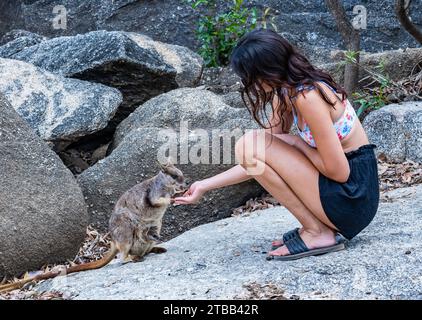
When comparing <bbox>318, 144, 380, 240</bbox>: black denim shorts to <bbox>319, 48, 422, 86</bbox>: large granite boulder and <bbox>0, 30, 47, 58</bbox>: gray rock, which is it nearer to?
<bbox>319, 48, 422, 86</bbox>: large granite boulder

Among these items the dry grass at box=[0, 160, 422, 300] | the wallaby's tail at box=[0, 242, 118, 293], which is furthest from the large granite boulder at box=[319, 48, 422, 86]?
the wallaby's tail at box=[0, 242, 118, 293]

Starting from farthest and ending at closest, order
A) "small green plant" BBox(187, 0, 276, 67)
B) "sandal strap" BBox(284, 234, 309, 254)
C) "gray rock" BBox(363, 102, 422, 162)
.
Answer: "small green plant" BBox(187, 0, 276, 67) → "gray rock" BBox(363, 102, 422, 162) → "sandal strap" BBox(284, 234, 309, 254)

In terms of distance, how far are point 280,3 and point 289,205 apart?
5.80 metres

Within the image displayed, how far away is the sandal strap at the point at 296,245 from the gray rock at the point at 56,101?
2898 millimetres

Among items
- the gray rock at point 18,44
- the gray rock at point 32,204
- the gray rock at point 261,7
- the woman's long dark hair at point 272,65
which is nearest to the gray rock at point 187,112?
the gray rock at point 32,204

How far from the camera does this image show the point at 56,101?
21.9ft

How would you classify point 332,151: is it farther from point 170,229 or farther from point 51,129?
point 51,129

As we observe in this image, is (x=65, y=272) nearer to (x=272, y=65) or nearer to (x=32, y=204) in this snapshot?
(x=32, y=204)

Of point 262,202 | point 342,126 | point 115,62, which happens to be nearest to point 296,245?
point 342,126

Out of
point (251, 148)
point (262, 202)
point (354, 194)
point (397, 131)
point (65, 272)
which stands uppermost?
point (251, 148)

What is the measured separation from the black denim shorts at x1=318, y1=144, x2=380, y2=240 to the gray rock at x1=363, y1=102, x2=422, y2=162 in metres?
2.50

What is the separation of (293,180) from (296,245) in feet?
1.24

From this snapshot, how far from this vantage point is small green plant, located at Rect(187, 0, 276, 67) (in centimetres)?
866

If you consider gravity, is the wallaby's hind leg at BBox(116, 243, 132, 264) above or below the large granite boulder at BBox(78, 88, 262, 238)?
Answer: above
